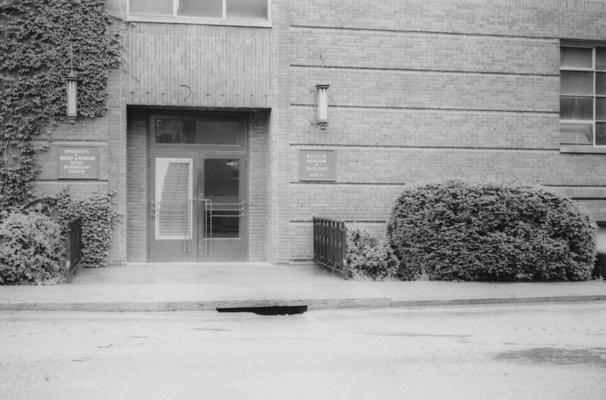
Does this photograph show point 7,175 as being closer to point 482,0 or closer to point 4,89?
point 4,89

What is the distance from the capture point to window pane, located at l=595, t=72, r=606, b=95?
15648mm

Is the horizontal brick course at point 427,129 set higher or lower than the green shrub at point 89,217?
higher

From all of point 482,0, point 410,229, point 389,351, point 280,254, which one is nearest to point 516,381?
point 389,351

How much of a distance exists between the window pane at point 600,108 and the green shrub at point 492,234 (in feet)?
14.4

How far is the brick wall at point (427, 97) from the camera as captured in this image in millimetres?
14188

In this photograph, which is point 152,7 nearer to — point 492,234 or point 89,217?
point 89,217

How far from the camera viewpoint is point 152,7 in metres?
13.8

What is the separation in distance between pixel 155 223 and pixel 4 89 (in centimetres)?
388

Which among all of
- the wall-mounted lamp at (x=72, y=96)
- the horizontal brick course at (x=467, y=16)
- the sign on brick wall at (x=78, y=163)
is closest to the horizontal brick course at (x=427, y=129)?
the horizontal brick course at (x=467, y=16)

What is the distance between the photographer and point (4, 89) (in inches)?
517

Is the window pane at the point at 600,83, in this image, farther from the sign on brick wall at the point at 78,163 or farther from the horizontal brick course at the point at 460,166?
the sign on brick wall at the point at 78,163

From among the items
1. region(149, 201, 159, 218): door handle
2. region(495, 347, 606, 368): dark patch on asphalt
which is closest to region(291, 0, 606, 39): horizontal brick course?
region(149, 201, 159, 218): door handle

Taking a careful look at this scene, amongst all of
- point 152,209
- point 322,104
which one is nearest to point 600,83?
point 322,104

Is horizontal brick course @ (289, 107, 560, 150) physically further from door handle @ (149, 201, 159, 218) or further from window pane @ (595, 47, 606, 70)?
door handle @ (149, 201, 159, 218)
